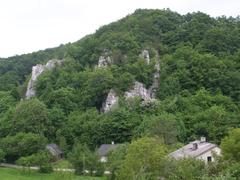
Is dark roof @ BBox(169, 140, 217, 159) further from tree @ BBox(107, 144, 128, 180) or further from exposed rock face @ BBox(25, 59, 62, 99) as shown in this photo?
exposed rock face @ BBox(25, 59, 62, 99)

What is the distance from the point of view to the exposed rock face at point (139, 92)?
75275 mm

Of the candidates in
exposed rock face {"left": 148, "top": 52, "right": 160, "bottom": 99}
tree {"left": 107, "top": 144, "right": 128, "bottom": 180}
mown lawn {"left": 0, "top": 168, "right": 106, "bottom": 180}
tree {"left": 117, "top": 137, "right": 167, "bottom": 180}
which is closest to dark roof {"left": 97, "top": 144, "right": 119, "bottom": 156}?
mown lawn {"left": 0, "top": 168, "right": 106, "bottom": 180}

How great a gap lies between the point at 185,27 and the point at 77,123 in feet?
110

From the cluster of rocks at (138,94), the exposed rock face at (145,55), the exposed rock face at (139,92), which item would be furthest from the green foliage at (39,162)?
the exposed rock face at (145,55)

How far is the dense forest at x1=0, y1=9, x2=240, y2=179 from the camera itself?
60.8m

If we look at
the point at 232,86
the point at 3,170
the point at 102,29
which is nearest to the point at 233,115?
the point at 232,86

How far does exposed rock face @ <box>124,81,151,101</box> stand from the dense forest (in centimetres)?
97

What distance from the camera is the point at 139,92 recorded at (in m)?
76.5

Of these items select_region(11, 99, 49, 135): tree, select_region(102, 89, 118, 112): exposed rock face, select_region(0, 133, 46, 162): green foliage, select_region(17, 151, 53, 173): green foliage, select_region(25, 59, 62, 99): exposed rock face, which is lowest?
select_region(17, 151, 53, 173): green foliage

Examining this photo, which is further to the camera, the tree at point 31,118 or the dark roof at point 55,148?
the tree at point 31,118

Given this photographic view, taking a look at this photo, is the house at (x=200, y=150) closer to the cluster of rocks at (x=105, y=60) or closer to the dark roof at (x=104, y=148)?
the dark roof at (x=104, y=148)

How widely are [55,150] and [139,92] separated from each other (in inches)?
701

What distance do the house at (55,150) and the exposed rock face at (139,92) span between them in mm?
14187

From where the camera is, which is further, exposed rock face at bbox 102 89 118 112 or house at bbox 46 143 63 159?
exposed rock face at bbox 102 89 118 112
